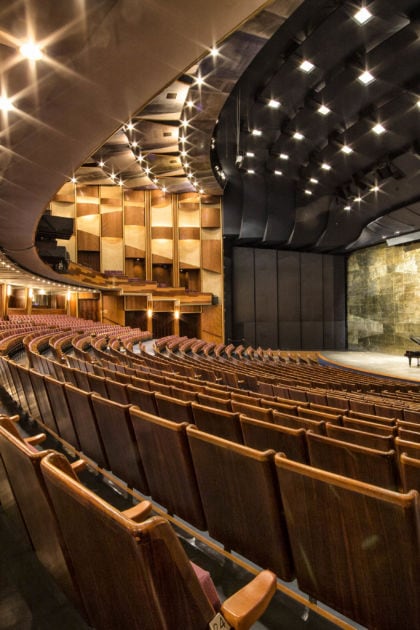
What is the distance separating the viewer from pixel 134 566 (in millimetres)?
476

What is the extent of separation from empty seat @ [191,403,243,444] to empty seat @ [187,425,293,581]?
330 millimetres

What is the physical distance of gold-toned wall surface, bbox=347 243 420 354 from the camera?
10.2 metres

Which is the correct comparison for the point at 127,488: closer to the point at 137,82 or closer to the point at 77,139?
the point at 137,82

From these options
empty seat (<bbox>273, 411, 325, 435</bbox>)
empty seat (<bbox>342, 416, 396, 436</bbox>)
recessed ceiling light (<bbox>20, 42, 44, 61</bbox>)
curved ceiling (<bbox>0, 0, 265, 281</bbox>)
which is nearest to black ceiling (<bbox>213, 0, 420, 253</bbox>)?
curved ceiling (<bbox>0, 0, 265, 281</bbox>)

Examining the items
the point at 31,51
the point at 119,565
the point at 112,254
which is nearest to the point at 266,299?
the point at 112,254

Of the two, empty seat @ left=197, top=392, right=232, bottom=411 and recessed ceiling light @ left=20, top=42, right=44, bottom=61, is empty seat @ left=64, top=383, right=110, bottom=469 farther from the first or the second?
recessed ceiling light @ left=20, top=42, right=44, bottom=61

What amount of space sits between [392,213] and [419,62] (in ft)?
16.0

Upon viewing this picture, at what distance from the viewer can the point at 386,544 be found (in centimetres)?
66

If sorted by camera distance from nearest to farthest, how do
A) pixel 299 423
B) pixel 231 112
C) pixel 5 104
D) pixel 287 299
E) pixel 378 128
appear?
1. pixel 299 423
2. pixel 5 104
3. pixel 378 128
4. pixel 231 112
5. pixel 287 299

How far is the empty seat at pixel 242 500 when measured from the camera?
0.82m

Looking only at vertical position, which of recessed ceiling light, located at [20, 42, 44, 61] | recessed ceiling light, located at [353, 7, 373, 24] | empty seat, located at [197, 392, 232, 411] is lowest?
empty seat, located at [197, 392, 232, 411]

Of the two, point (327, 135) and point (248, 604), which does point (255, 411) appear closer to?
point (248, 604)

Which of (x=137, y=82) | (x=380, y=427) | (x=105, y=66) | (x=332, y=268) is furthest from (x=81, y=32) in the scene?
(x=332, y=268)

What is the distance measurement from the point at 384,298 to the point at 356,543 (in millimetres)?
11541
